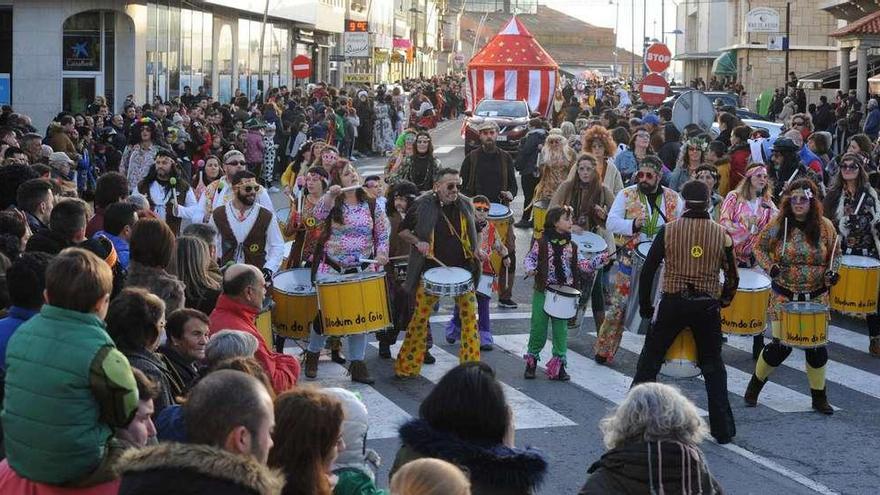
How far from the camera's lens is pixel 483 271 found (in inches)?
504

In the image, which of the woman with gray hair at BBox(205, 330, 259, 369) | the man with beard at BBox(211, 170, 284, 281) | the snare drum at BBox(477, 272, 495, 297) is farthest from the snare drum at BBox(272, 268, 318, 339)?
the woman with gray hair at BBox(205, 330, 259, 369)

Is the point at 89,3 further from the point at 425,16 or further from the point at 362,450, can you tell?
the point at 425,16

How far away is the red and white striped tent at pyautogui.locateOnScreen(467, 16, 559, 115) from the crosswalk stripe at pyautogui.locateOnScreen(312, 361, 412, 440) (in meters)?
33.0

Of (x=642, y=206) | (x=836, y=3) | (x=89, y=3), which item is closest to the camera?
(x=642, y=206)

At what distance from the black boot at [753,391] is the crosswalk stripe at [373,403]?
104 inches

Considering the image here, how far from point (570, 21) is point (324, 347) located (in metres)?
181

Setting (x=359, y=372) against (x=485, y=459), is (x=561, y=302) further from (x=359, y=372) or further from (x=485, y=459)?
(x=485, y=459)

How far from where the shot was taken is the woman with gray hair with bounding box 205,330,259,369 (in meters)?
6.39

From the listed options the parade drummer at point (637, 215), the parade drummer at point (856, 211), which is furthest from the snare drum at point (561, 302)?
the parade drummer at point (856, 211)

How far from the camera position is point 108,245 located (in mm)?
8617

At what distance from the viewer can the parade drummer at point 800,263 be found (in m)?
10.5

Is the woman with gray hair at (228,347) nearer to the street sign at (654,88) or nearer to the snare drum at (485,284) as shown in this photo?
the snare drum at (485,284)

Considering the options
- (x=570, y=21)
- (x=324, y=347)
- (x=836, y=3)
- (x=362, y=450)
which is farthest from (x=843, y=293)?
(x=570, y=21)

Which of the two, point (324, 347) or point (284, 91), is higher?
point (284, 91)
